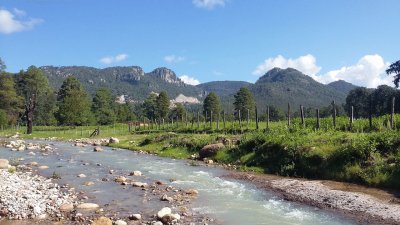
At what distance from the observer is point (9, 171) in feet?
82.6

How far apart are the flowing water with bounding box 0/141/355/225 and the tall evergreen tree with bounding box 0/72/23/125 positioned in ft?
270

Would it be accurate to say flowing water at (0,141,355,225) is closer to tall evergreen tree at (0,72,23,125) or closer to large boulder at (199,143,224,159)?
large boulder at (199,143,224,159)

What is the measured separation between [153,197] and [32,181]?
786 cm

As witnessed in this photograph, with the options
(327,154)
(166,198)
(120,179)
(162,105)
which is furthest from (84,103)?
(166,198)

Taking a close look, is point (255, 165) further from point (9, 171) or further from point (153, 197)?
point (9, 171)

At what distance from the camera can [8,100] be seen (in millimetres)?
106625

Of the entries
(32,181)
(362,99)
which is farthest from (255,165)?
(362,99)

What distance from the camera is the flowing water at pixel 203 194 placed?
614 inches

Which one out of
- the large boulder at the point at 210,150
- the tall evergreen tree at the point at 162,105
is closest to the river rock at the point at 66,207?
the large boulder at the point at 210,150

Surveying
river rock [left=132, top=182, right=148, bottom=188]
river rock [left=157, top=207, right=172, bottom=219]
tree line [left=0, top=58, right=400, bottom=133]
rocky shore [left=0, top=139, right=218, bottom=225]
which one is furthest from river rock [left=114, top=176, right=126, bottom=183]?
tree line [left=0, top=58, right=400, bottom=133]

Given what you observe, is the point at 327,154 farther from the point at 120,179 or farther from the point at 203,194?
the point at 120,179

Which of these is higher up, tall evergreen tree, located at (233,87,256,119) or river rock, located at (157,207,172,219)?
tall evergreen tree, located at (233,87,256,119)

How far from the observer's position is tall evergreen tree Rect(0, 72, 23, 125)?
4151 inches

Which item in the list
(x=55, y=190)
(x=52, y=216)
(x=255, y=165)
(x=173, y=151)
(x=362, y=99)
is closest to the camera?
(x=52, y=216)
